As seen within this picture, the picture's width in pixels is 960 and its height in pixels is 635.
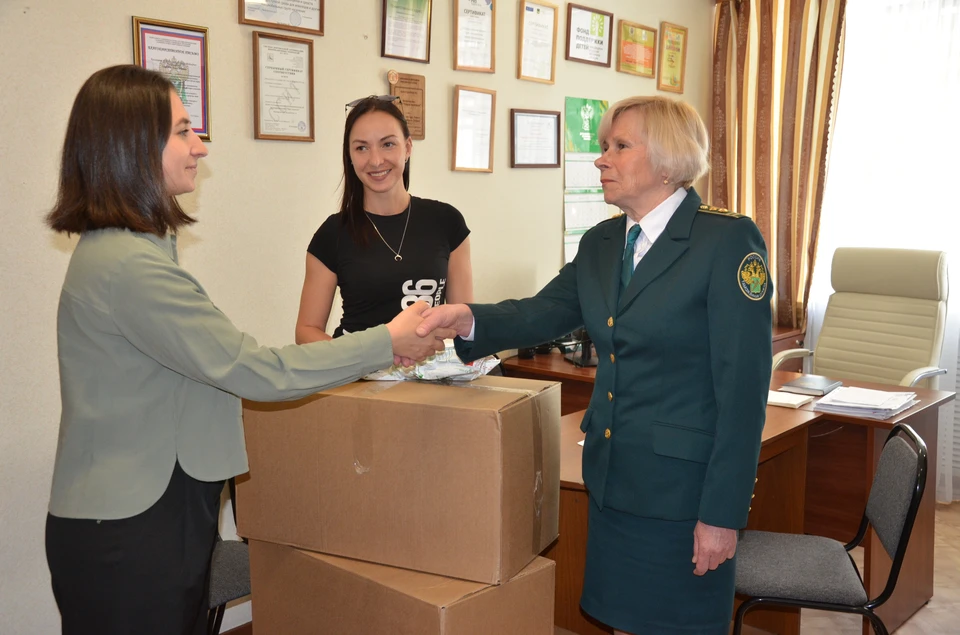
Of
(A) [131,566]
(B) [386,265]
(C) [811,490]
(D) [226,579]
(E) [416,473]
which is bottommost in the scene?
(C) [811,490]

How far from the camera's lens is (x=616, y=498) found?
1.78m

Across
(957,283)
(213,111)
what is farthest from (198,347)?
(957,283)

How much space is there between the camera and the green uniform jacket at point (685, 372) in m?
1.64

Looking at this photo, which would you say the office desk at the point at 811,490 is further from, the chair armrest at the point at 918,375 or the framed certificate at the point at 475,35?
the framed certificate at the point at 475,35

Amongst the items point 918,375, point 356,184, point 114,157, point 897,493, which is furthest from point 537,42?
point 114,157

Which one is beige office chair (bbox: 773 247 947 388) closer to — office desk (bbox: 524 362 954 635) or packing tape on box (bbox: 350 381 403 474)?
office desk (bbox: 524 362 954 635)

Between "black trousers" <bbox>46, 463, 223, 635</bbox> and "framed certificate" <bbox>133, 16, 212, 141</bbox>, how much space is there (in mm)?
1457

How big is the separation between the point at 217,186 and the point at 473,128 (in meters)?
1.25

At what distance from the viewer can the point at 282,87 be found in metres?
2.86

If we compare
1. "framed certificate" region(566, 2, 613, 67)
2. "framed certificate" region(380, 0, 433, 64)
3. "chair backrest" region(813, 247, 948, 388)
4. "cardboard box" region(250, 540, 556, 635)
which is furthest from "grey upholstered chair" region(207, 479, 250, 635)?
"chair backrest" region(813, 247, 948, 388)

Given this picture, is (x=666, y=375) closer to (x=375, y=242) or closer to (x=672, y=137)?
(x=672, y=137)

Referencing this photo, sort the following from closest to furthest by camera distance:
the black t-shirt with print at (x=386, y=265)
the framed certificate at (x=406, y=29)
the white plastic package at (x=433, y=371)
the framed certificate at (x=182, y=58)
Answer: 1. the white plastic package at (x=433, y=371)
2. the black t-shirt with print at (x=386, y=265)
3. the framed certificate at (x=182, y=58)
4. the framed certificate at (x=406, y=29)

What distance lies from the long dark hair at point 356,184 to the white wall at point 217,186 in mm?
574

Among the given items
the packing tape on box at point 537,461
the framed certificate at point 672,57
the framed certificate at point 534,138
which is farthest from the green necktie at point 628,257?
the framed certificate at point 672,57
